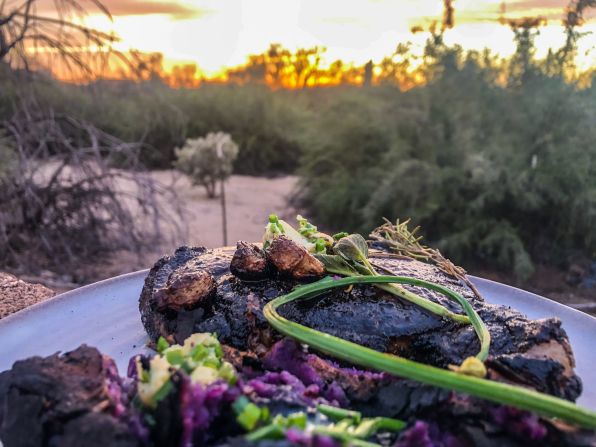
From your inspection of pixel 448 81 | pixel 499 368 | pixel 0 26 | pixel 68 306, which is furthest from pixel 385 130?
pixel 499 368

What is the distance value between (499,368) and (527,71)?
701 centimetres

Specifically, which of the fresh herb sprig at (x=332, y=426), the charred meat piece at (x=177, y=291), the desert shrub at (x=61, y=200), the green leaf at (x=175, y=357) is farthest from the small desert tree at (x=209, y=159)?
the fresh herb sprig at (x=332, y=426)

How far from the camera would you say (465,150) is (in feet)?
25.5

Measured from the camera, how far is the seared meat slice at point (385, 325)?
1.90 meters

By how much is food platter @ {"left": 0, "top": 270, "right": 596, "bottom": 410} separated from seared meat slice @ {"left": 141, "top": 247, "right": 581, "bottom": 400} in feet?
0.72

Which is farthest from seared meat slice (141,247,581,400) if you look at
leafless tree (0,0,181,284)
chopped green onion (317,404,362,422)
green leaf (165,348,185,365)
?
leafless tree (0,0,181,284)

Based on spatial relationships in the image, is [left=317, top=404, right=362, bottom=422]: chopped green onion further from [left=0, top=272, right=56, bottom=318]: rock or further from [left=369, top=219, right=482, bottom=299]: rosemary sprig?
[left=0, top=272, right=56, bottom=318]: rock

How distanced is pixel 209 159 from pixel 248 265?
7.87 m

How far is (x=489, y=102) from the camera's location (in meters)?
8.12

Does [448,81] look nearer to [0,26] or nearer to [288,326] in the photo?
[0,26]

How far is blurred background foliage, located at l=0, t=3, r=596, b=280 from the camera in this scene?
711cm

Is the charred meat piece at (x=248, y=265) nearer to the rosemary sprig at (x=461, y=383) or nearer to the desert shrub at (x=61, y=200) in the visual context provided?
the rosemary sprig at (x=461, y=383)

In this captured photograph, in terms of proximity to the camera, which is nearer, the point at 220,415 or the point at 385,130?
the point at 220,415

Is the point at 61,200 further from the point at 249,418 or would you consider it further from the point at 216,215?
the point at 249,418
